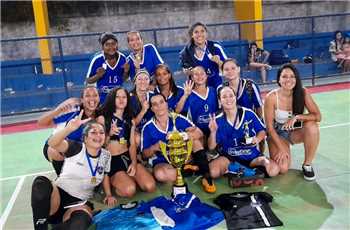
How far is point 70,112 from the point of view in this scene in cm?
439

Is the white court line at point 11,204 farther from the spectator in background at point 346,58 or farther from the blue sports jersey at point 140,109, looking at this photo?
the spectator in background at point 346,58

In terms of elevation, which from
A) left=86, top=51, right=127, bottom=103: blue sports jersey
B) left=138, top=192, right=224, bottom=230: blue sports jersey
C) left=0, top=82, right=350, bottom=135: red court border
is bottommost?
left=138, top=192, right=224, bottom=230: blue sports jersey

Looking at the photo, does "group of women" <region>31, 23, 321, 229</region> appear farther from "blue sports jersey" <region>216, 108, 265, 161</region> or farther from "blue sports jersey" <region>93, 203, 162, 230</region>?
"blue sports jersey" <region>93, 203, 162, 230</region>

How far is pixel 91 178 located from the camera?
3623 millimetres

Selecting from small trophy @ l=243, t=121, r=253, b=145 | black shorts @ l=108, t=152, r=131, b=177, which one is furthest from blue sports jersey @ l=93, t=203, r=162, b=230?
small trophy @ l=243, t=121, r=253, b=145

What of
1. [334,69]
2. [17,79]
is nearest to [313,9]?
[334,69]

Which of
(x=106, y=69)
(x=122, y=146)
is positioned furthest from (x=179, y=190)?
(x=106, y=69)

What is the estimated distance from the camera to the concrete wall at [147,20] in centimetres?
1323

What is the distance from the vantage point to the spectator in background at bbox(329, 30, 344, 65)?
32.0 feet

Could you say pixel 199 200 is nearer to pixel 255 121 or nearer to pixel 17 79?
pixel 255 121

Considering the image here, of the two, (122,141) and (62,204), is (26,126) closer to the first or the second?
(122,141)

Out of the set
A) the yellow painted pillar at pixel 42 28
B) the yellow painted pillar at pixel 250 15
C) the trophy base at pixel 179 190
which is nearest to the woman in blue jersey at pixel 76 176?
the trophy base at pixel 179 190

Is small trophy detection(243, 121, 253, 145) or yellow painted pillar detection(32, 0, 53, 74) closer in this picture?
small trophy detection(243, 121, 253, 145)

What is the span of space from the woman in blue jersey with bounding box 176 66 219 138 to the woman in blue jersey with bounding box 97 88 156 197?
71cm
